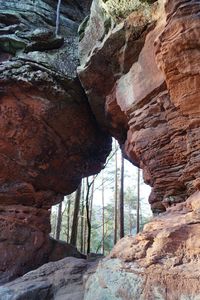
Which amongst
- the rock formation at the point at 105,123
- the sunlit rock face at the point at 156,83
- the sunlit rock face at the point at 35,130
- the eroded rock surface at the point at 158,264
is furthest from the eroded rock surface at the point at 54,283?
the sunlit rock face at the point at 156,83

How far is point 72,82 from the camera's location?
890 centimetres

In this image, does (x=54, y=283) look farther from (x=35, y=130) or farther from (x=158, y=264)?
(x=35, y=130)

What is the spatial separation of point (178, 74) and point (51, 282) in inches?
205

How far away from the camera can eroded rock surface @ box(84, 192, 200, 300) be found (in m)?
3.80

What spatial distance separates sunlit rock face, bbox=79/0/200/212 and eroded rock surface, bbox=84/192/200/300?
1006 mm

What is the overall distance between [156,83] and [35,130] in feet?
15.3

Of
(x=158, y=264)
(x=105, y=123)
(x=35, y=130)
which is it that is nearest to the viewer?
(x=158, y=264)

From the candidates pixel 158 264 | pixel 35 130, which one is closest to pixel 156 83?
pixel 158 264

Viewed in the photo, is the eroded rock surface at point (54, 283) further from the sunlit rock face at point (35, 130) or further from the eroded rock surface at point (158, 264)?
the sunlit rock face at point (35, 130)

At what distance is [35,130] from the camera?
9.45 metres

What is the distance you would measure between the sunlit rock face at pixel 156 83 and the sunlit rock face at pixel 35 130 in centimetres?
111

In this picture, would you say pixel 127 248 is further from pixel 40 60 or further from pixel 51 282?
pixel 40 60

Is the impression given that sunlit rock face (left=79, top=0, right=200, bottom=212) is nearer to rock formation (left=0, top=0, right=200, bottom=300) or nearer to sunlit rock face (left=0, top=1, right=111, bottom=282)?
rock formation (left=0, top=0, right=200, bottom=300)

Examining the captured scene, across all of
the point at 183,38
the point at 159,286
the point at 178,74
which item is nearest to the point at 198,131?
the point at 178,74
